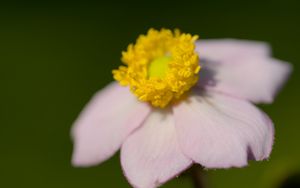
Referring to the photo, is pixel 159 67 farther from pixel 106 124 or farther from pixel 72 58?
pixel 72 58

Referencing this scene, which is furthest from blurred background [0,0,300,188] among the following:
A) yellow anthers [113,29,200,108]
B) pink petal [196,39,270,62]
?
yellow anthers [113,29,200,108]

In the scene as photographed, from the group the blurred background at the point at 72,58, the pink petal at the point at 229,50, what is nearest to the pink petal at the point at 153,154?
the pink petal at the point at 229,50

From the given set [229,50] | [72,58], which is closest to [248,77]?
[229,50]

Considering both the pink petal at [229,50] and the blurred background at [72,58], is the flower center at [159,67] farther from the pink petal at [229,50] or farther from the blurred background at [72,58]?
the blurred background at [72,58]

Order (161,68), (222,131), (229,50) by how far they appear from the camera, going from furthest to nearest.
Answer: (229,50) < (161,68) < (222,131)

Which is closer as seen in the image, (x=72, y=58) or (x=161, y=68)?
(x=161, y=68)

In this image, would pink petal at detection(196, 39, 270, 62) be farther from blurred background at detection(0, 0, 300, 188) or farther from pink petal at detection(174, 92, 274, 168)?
blurred background at detection(0, 0, 300, 188)
